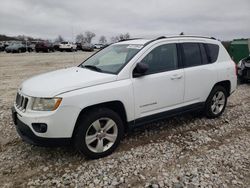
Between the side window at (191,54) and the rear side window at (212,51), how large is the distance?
0.31 m

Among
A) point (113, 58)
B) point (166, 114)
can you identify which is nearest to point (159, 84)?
point (166, 114)

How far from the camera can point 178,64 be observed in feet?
13.6

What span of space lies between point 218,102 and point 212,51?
1157 mm

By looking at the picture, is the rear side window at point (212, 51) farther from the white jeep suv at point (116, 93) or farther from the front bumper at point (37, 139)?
the front bumper at point (37, 139)

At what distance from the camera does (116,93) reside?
131 inches

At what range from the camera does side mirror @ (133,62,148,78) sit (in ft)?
11.4

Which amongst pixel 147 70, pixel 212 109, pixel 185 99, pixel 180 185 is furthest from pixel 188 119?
pixel 180 185

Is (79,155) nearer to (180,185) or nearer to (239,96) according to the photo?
(180,185)

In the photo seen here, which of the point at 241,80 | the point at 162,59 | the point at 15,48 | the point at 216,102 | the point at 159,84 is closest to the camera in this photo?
the point at 159,84

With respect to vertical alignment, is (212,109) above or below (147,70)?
below

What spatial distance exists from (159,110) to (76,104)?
156 cm

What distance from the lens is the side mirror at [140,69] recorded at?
3479 mm

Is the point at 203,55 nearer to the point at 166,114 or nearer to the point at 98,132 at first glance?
the point at 166,114

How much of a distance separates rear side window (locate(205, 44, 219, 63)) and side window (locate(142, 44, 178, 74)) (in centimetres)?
102
